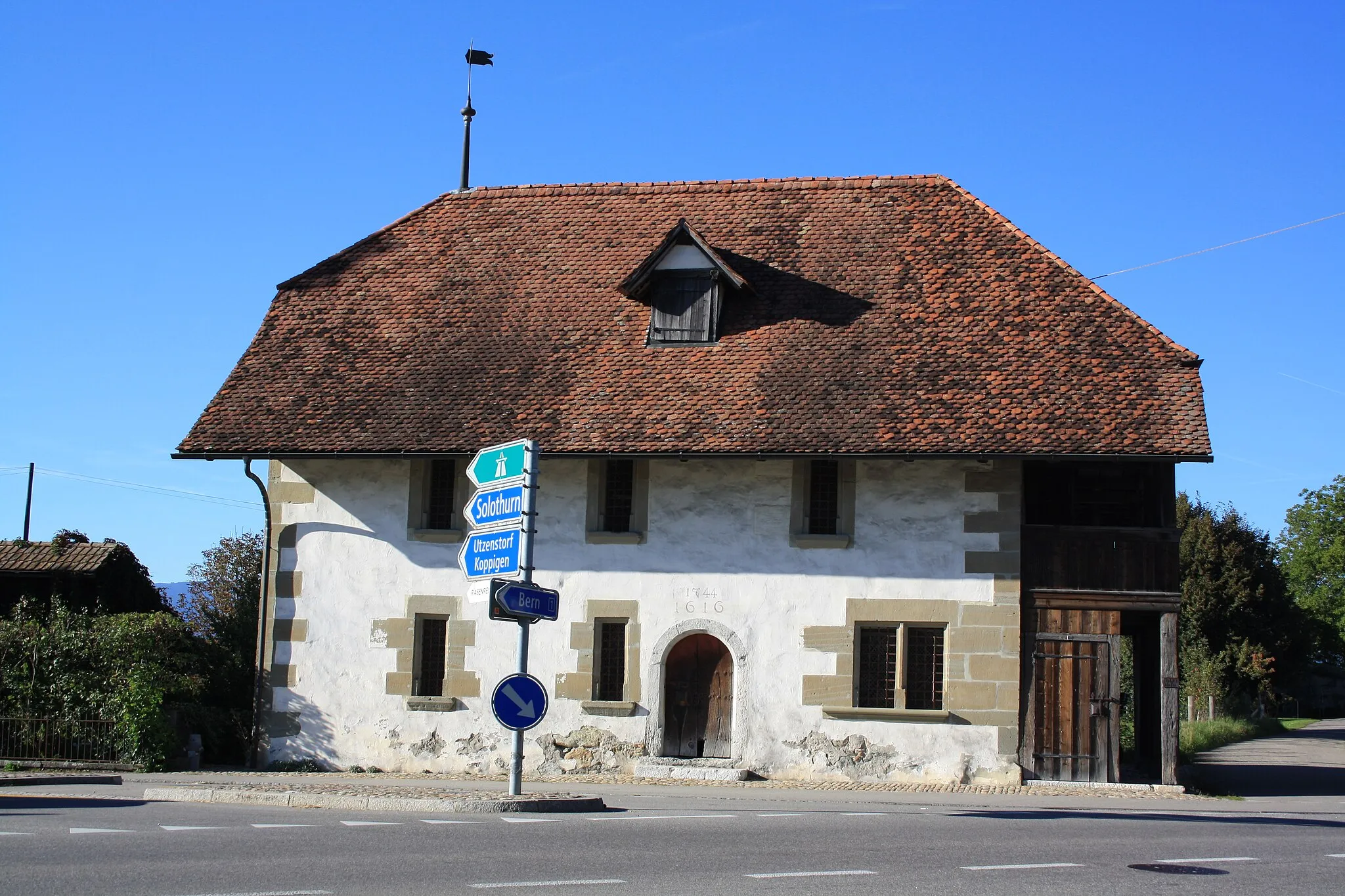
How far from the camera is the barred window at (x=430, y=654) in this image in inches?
827

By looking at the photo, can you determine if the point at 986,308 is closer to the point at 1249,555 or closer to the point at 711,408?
the point at 711,408

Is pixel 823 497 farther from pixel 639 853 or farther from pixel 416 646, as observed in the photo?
pixel 639 853

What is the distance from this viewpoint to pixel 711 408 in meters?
20.2

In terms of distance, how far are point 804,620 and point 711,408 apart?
320 centimetres

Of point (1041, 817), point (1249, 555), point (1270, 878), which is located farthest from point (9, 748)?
point (1249, 555)

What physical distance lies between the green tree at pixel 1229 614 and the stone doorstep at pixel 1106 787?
1090 inches

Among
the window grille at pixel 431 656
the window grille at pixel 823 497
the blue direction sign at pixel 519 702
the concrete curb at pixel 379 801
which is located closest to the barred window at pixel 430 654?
the window grille at pixel 431 656

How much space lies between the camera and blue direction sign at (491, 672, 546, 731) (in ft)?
44.2

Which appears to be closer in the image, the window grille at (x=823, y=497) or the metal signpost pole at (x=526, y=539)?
the metal signpost pole at (x=526, y=539)

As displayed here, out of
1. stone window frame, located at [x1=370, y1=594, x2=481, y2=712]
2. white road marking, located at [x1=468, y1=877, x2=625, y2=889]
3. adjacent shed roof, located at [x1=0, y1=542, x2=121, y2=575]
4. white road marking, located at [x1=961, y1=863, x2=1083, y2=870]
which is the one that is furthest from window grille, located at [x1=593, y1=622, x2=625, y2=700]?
adjacent shed roof, located at [x1=0, y1=542, x2=121, y2=575]

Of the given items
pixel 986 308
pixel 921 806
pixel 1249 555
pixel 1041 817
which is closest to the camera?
pixel 1041 817

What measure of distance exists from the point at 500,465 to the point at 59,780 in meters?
7.19

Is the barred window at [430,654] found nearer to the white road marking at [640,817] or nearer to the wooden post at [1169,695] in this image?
the white road marking at [640,817]

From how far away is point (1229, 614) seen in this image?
45.9 m
